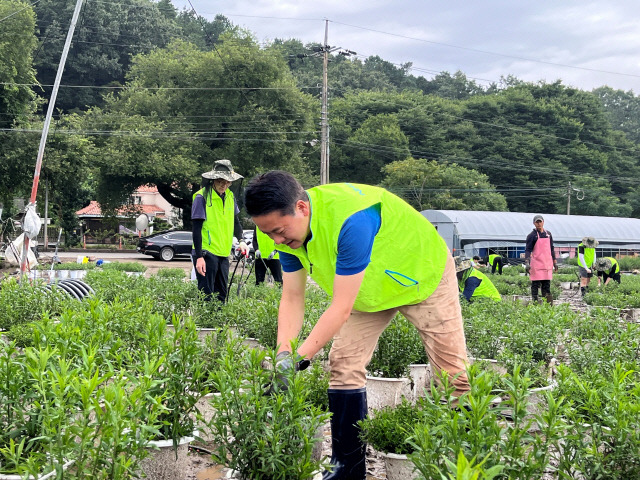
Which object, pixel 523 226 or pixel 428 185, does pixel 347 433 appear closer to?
pixel 523 226

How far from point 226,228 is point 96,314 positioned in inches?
115

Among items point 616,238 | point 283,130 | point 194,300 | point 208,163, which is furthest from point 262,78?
point 194,300

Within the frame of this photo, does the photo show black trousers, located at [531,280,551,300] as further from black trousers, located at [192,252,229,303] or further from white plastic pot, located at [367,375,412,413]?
white plastic pot, located at [367,375,412,413]

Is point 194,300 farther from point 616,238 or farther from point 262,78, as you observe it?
point 616,238

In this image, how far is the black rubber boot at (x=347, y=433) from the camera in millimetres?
3449

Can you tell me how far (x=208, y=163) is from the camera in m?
37.3

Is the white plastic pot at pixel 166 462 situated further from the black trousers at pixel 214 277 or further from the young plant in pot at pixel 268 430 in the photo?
the black trousers at pixel 214 277

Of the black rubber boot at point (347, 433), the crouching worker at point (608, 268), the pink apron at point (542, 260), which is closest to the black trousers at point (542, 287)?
the pink apron at point (542, 260)

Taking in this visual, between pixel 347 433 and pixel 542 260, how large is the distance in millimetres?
8579

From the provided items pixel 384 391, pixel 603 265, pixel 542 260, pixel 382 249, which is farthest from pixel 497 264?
pixel 382 249

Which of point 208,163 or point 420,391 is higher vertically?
point 208,163

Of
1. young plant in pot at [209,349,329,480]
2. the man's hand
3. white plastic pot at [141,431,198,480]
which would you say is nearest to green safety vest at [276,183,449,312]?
young plant in pot at [209,349,329,480]

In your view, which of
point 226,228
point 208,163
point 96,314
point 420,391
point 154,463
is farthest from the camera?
point 208,163

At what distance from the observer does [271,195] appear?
288 centimetres
